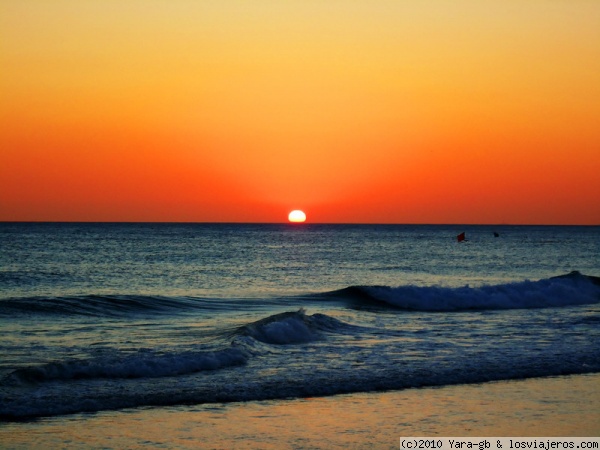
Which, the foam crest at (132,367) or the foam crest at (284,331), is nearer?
the foam crest at (132,367)

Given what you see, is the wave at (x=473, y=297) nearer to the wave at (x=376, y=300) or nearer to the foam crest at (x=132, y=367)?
the wave at (x=376, y=300)

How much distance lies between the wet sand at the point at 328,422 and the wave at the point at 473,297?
19.0 metres

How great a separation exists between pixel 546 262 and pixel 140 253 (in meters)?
39.4

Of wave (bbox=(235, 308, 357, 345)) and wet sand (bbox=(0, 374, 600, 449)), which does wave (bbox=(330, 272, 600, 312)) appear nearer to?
wave (bbox=(235, 308, 357, 345))

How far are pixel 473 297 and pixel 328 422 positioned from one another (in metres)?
25.2

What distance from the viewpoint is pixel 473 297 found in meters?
37.1

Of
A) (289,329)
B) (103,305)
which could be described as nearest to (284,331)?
(289,329)

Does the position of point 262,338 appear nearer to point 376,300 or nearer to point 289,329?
point 289,329

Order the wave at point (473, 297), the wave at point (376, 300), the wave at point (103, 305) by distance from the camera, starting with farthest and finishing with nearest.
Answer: the wave at point (473, 297)
the wave at point (376, 300)
the wave at point (103, 305)

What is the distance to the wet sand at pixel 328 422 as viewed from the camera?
1198cm

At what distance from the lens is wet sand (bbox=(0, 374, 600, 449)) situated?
11984 mm

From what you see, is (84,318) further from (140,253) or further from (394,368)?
(140,253)

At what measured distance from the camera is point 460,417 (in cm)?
1345

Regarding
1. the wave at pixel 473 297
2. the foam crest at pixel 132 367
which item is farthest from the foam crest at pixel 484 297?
the foam crest at pixel 132 367
